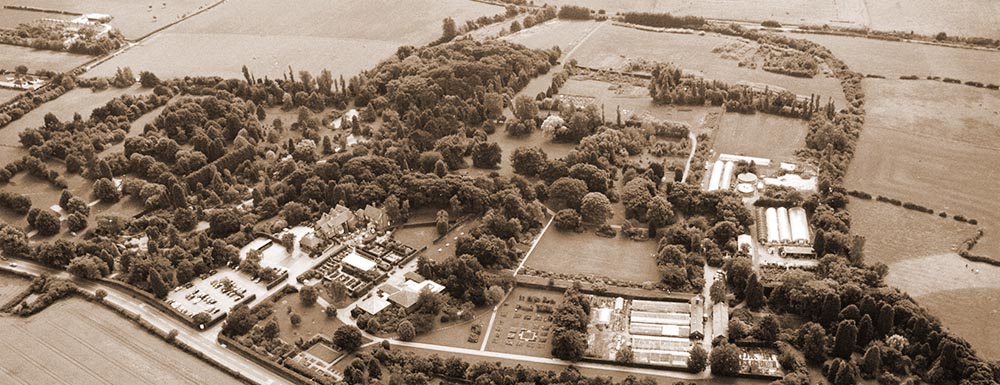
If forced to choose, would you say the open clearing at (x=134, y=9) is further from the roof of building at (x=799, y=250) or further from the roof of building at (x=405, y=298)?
the roof of building at (x=799, y=250)

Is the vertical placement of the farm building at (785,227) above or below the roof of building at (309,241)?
below

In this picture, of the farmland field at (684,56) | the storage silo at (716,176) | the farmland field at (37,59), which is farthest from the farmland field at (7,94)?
the storage silo at (716,176)

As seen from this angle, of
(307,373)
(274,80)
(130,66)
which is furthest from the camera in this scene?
(130,66)

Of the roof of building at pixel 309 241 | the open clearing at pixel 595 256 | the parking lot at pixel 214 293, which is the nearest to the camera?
the parking lot at pixel 214 293

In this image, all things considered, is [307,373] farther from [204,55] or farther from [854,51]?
[854,51]

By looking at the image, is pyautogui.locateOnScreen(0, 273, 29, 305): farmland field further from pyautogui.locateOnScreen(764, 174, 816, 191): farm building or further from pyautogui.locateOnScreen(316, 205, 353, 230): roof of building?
pyautogui.locateOnScreen(764, 174, 816, 191): farm building

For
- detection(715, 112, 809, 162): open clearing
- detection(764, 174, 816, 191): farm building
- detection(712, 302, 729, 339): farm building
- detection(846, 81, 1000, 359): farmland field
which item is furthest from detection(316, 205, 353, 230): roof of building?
detection(846, 81, 1000, 359): farmland field

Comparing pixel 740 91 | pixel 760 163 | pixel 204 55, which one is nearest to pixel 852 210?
pixel 760 163
